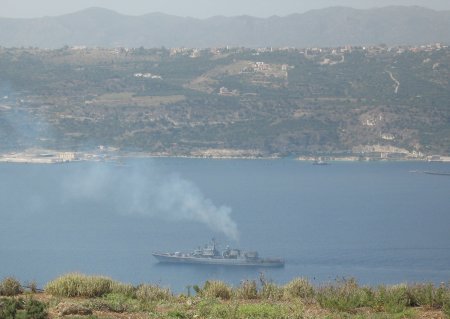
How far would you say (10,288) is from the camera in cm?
1120

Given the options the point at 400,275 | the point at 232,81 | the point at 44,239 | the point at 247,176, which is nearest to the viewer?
the point at 400,275

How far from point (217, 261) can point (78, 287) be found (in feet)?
145

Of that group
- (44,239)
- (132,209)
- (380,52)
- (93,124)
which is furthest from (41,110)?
(380,52)

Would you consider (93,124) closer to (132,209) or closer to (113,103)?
(113,103)

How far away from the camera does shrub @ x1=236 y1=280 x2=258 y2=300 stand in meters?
11.4

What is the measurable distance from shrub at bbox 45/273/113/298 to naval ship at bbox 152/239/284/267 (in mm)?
Result: 40495

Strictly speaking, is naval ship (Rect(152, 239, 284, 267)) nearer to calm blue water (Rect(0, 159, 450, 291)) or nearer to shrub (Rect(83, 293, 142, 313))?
calm blue water (Rect(0, 159, 450, 291))

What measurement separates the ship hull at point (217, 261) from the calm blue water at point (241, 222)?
1.47ft

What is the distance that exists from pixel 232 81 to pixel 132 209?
75726 mm

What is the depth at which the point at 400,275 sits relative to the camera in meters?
48.2

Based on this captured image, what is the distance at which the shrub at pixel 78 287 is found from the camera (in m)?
11.2

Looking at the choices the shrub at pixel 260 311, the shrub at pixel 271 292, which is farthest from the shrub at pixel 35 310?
the shrub at pixel 271 292

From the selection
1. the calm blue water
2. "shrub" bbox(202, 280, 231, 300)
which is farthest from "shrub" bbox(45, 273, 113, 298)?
the calm blue water

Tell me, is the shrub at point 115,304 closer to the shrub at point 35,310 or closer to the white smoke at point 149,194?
the shrub at point 35,310
